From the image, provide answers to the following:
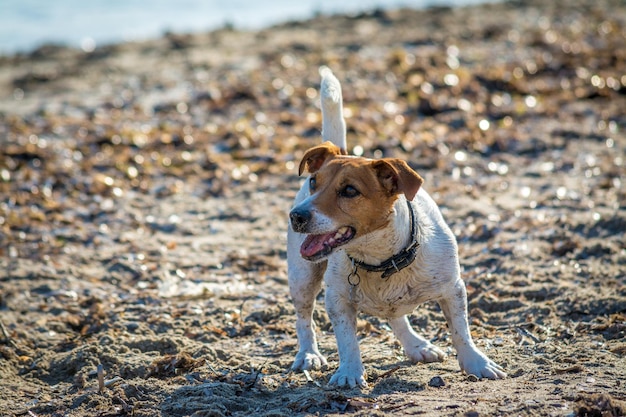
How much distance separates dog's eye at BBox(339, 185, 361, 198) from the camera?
4.80 metres

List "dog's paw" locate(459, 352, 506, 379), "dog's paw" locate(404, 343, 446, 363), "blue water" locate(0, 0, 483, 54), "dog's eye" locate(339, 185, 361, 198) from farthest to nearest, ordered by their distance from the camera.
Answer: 1. "blue water" locate(0, 0, 483, 54)
2. "dog's paw" locate(404, 343, 446, 363)
3. "dog's paw" locate(459, 352, 506, 379)
4. "dog's eye" locate(339, 185, 361, 198)

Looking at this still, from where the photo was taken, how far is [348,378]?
5078 millimetres

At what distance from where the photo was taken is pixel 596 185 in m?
9.05

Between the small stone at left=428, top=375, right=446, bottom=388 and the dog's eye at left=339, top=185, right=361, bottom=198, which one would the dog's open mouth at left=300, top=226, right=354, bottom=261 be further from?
the small stone at left=428, top=375, right=446, bottom=388

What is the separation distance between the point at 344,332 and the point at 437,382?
62 centimetres

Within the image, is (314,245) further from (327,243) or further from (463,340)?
(463,340)

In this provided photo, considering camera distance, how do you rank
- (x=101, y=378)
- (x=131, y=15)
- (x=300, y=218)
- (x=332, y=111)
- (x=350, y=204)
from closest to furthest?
(x=300, y=218) → (x=350, y=204) → (x=101, y=378) → (x=332, y=111) → (x=131, y=15)

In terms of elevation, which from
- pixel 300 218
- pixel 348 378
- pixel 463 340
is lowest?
pixel 348 378

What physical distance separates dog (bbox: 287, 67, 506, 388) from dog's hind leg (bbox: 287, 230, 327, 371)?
7 centimetres

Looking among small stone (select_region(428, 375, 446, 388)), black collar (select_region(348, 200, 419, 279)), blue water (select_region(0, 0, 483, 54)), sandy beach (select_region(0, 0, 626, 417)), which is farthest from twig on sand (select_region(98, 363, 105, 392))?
blue water (select_region(0, 0, 483, 54))

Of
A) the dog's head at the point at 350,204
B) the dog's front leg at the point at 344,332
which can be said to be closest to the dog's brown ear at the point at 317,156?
the dog's head at the point at 350,204

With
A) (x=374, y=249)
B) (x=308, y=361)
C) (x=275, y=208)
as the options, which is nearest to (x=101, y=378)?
(x=308, y=361)

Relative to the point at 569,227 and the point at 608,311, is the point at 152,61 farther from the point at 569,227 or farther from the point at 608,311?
the point at 608,311

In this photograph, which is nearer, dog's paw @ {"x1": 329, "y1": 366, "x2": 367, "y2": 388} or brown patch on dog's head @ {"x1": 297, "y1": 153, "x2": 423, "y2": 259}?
brown patch on dog's head @ {"x1": 297, "y1": 153, "x2": 423, "y2": 259}
